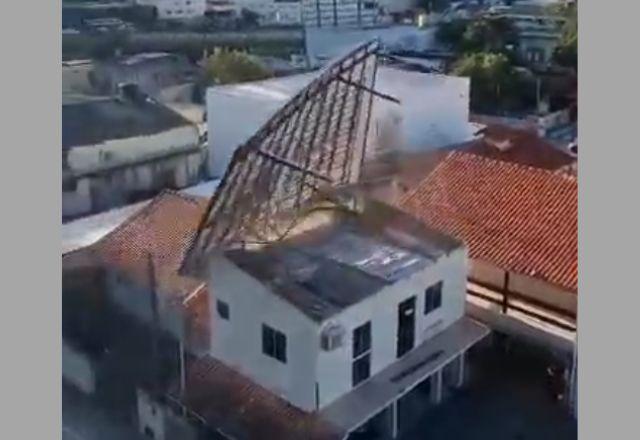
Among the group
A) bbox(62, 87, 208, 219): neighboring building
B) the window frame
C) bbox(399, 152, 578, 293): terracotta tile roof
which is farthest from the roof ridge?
bbox(62, 87, 208, 219): neighboring building

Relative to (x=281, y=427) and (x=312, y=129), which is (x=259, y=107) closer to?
(x=312, y=129)

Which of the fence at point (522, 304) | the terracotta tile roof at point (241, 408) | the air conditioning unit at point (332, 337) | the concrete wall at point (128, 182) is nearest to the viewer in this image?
the air conditioning unit at point (332, 337)

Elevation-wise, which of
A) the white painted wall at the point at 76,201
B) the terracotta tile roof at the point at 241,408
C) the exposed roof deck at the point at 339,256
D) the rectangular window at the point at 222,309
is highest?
the white painted wall at the point at 76,201

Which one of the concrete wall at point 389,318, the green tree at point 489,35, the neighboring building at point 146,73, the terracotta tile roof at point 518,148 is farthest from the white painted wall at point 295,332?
the green tree at point 489,35

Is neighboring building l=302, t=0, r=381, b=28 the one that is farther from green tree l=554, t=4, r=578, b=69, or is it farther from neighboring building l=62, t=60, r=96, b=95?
neighboring building l=62, t=60, r=96, b=95

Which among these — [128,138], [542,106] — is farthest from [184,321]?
[542,106]

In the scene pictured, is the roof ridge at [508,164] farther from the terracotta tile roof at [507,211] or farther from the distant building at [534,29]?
the distant building at [534,29]

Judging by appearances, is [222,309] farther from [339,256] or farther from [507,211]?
[507,211]
